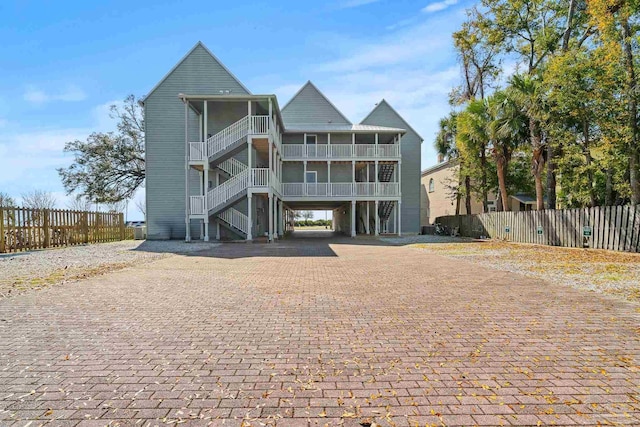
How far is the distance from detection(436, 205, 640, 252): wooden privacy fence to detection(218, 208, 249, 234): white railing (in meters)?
14.9

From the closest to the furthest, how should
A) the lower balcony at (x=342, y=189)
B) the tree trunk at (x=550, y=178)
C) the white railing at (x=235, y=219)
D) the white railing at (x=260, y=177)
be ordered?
the tree trunk at (x=550, y=178) < the white railing at (x=260, y=177) < the white railing at (x=235, y=219) < the lower balcony at (x=342, y=189)

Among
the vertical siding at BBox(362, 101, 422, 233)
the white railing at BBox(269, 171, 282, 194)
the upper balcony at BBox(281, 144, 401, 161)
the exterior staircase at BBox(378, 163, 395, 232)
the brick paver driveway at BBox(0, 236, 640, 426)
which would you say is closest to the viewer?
the brick paver driveway at BBox(0, 236, 640, 426)

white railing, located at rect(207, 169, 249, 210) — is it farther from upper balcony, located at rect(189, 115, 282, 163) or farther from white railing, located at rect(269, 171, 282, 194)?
upper balcony, located at rect(189, 115, 282, 163)

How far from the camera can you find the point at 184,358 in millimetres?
3885

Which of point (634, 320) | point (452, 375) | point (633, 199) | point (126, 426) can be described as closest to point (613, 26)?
point (633, 199)

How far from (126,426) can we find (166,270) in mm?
8125

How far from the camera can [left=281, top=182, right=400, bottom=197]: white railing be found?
25.6 metres

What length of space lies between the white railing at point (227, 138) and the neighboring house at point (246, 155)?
0.05 m

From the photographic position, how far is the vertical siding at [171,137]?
80.4 feet

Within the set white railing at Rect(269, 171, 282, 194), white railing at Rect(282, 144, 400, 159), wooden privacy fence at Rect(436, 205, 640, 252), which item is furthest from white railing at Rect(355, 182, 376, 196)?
wooden privacy fence at Rect(436, 205, 640, 252)

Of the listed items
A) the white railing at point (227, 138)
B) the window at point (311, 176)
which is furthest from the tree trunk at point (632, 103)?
the window at point (311, 176)

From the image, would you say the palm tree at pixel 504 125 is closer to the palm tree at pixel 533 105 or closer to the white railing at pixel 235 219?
the palm tree at pixel 533 105

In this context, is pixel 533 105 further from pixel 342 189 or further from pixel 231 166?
pixel 231 166

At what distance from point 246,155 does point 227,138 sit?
Result: 3686 mm
